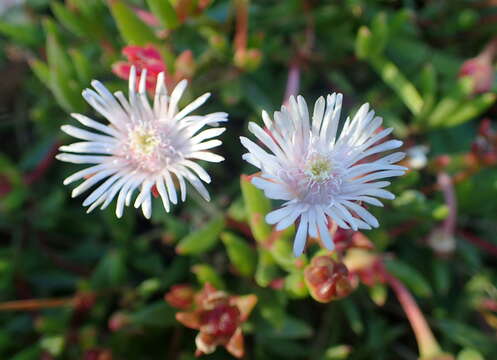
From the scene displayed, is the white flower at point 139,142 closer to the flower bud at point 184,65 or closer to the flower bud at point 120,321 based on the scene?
the flower bud at point 184,65

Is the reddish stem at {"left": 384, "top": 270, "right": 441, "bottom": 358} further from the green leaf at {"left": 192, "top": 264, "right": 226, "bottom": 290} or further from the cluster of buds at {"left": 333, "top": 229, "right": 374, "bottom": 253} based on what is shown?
the green leaf at {"left": 192, "top": 264, "right": 226, "bottom": 290}

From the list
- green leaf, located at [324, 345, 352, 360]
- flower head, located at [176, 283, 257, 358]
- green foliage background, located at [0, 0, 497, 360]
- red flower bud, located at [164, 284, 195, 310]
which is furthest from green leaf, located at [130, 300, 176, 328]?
green leaf, located at [324, 345, 352, 360]

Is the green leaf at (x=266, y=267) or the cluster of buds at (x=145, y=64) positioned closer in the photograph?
the cluster of buds at (x=145, y=64)

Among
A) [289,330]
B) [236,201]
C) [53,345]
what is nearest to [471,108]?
[236,201]

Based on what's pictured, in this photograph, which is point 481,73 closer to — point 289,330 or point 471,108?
point 471,108

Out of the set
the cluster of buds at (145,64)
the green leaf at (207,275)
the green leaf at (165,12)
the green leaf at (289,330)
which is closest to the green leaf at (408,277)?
the green leaf at (289,330)

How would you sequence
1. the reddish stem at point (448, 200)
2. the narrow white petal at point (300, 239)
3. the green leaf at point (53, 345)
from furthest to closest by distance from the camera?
the reddish stem at point (448, 200) < the green leaf at point (53, 345) < the narrow white petal at point (300, 239)

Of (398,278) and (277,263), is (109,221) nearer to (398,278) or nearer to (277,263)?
(277,263)
